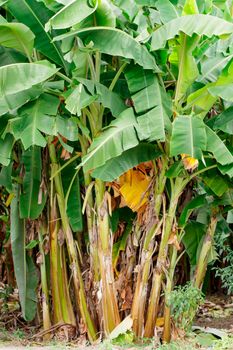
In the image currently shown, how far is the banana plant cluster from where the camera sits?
5133 mm

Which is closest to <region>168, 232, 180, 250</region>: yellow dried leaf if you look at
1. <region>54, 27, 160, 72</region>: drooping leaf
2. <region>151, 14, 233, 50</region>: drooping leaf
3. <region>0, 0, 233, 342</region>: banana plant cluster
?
<region>0, 0, 233, 342</region>: banana plant cluster

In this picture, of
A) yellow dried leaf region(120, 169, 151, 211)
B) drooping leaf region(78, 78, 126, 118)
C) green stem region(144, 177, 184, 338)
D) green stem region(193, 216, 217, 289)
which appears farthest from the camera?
green stem region(193, 216, 217, 289)

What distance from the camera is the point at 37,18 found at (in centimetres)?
558

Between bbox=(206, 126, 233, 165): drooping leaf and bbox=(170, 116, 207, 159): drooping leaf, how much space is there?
218mm

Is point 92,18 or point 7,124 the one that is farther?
point 7,124

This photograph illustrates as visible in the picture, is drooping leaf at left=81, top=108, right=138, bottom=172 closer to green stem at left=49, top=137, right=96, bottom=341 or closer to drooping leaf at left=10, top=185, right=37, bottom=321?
green stem at left=49, top=137, right=96, bottom=341

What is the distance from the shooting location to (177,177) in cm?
577

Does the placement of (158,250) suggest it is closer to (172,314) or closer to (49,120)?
(172,314)

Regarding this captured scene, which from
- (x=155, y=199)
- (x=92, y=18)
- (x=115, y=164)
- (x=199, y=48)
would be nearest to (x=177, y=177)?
(x=155, y=199)

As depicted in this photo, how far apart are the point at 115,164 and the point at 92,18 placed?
4.42ft

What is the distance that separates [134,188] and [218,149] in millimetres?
1038

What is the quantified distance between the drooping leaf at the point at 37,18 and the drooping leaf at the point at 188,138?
153 centimetres

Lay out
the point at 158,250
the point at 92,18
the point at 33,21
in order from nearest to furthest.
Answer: the point at 92,18, the point at 33,21, the point at 158,250

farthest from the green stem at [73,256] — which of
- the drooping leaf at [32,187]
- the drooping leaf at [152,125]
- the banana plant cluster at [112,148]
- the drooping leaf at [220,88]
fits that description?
the drooping leaf at [220,88]
